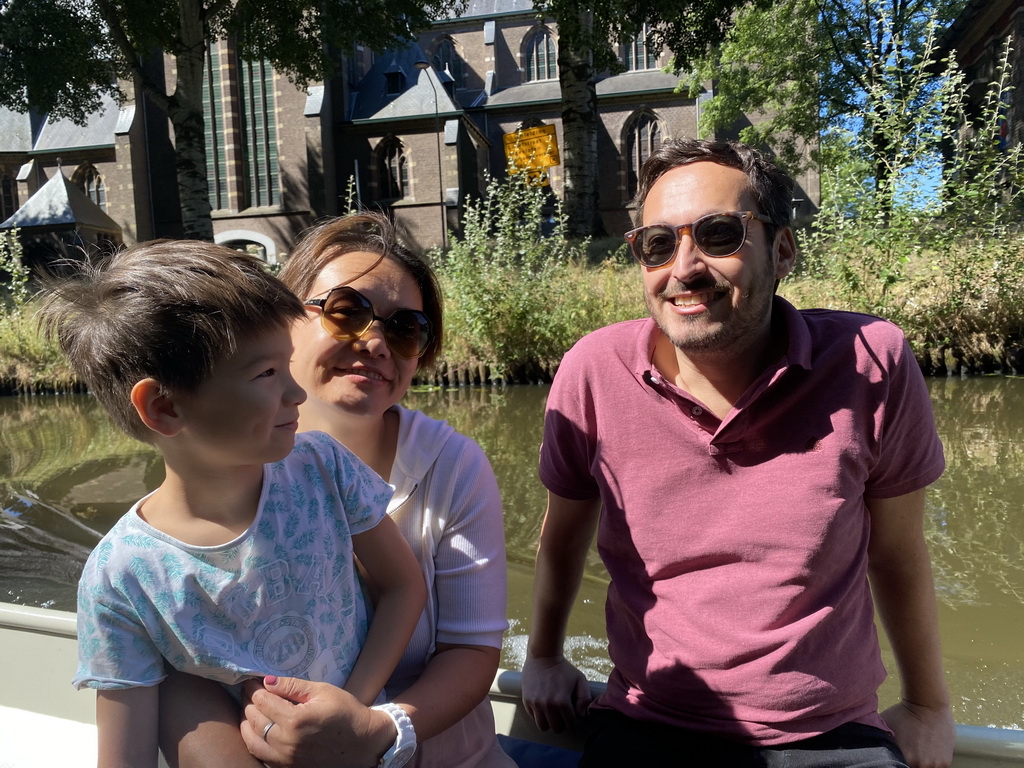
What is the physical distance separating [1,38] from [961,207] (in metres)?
17.8

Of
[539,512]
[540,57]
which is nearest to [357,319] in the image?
[539,512]

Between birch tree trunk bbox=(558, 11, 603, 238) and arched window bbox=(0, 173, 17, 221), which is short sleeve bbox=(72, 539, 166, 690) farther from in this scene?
arched window bbox=(0, 173, 17, 221)

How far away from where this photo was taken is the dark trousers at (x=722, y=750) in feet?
4.90

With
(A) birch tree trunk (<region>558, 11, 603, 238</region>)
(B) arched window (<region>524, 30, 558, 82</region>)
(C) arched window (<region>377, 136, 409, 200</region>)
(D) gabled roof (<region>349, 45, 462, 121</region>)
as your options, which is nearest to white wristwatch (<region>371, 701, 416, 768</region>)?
(A) birch tree trunk (<region>558, 11, 603, 238</region>)

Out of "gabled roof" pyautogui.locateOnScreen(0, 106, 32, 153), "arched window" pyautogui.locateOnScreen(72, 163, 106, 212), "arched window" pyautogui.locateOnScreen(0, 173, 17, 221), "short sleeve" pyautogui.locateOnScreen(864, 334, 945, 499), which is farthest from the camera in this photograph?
"arched window" pyautogui.locateOnScreen(0, 173, 17, 221)

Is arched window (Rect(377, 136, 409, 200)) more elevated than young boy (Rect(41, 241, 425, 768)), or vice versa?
arched window (Rect(377, 136, 409, 200))

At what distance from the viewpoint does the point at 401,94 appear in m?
29.3

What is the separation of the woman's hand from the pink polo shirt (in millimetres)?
673

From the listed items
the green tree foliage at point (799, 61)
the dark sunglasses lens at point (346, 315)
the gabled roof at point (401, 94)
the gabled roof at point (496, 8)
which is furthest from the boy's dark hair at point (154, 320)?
the gabled roof at point (496, 8)

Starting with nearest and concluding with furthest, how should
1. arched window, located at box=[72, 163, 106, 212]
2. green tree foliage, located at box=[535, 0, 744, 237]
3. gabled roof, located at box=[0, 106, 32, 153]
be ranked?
green tree foliage, located at box=[535, 0, 744, 237] → arched window, located at box=[72, 163, 106, 212] → gabled roof, located at box=[0, 106, 32, 153]

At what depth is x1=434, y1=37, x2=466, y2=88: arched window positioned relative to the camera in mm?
35875

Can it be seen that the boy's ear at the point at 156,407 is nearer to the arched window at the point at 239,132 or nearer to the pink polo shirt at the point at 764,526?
the pink polo shirt at the point at 764,526

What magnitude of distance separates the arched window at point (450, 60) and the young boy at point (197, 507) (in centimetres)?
3712

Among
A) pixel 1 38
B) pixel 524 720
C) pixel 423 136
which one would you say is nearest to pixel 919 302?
pixel 524 720
